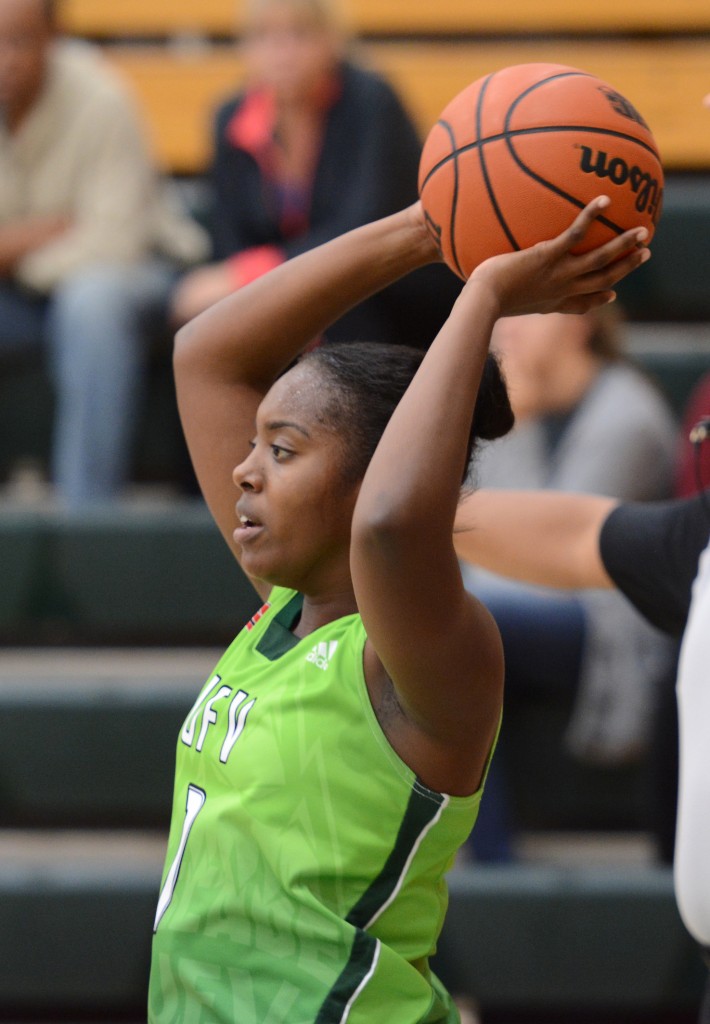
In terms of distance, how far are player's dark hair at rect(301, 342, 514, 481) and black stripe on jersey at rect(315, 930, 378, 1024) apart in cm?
49

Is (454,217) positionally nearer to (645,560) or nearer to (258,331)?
(258,331)

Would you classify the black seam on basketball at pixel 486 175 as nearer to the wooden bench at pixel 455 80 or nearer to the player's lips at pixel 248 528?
the player's lips at pixel 248 528

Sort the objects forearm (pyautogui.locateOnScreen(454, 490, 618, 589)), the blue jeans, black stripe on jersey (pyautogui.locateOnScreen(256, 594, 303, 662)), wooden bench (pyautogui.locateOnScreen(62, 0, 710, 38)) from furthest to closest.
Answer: wooden bench (pyautogui.locateOnScreen(62, 0, 710, 38)) < the blue jeans < forearm (pyautogui.locateOnScreen(454, 490, 618, 589)) < black stripe on jersey (pyautogui.locateOnScreen(256, 594, 303, 662))

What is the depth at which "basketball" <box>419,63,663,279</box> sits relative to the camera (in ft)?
5.40

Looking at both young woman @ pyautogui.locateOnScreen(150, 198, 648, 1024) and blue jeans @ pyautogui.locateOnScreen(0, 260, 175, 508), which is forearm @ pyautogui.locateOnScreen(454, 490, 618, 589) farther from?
blue jeans @ pyautogui.locateOnScreen(0, 260, 175, 508)

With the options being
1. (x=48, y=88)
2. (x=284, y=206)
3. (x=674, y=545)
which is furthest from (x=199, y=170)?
(x=674, y=545)

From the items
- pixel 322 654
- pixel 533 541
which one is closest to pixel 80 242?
pixel 533 541

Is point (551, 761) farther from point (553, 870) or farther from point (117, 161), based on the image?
point (117, 161)

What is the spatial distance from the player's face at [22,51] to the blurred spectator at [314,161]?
571 millimetres

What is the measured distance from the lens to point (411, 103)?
517 centimetres

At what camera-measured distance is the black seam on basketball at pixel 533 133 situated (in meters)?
1.69

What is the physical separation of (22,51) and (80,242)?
1.78 ft

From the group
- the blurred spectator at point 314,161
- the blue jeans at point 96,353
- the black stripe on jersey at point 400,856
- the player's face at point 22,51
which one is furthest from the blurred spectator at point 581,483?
the black stripe on jersey at point 400,856

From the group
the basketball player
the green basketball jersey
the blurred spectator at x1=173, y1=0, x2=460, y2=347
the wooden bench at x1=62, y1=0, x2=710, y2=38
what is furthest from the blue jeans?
the green basketball jersey
